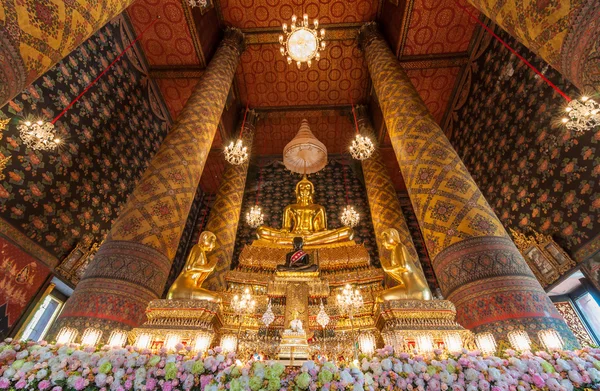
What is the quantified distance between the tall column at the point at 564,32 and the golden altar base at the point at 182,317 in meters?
3.70

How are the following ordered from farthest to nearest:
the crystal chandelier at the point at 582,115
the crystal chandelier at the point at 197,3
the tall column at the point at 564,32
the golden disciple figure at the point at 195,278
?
the crystal chandelier at the point at 197,3
the crystal chandelier at the point at 582,115
the golden disciple figure at the point at 195,278
the tall column at the point at 564,32

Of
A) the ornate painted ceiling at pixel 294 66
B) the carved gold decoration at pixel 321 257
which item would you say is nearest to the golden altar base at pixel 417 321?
the carved gold decoration at pixel 321 257

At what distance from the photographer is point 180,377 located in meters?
1.77

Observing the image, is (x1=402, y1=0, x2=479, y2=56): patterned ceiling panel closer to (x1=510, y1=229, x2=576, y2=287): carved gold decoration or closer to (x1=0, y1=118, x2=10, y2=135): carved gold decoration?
(x1=510, y1=229, x2=576, y2=287): carved gold decoration

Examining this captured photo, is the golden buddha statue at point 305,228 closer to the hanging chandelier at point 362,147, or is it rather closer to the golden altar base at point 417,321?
the hanging chandelier at point 362,147

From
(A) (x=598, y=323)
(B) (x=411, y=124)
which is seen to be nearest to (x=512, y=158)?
(B) (x=411, y=124)

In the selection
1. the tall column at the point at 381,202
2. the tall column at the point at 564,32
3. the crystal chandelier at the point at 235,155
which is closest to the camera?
the tall column at the point at 564,32

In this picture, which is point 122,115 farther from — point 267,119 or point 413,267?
point 413,267

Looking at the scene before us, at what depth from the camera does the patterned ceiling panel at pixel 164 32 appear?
6.60 meters

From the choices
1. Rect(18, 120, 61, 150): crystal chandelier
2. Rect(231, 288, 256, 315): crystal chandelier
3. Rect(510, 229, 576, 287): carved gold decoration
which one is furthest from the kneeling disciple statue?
Rect(510, 229, 576, 287): carved gold decoration

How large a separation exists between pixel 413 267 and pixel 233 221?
4.48 metres

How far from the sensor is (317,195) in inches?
384

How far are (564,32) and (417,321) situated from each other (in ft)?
8.74

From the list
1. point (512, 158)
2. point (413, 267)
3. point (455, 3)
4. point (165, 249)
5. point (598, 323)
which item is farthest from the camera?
point (455, 3)
